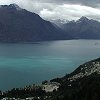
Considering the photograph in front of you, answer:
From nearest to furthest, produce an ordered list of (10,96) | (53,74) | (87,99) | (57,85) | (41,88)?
(87,99) < (10,96) < (41,88) < (57,85) < (53,74)

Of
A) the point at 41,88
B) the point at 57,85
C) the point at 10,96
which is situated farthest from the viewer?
the point at 57,85

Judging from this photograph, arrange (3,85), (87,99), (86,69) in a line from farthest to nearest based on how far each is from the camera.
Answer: (86,69) → (3,85) → (87,99)

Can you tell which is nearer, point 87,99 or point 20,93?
point 87,99

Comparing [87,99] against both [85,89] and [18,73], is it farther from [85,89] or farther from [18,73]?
[18,73]

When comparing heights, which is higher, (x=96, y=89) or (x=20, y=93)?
(x=96, y=89)

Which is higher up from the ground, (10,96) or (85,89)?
(85,89)

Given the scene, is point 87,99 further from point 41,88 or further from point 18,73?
point 18,73

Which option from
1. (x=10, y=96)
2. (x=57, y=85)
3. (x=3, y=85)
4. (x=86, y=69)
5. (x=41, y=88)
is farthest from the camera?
(x=86, y=69)

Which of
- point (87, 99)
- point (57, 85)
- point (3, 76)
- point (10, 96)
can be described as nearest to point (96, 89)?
point (87, 99)

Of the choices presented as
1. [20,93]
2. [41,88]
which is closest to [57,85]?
[41,88]
